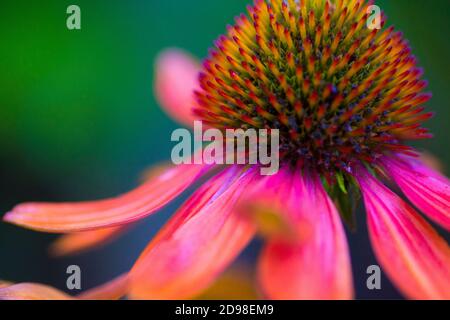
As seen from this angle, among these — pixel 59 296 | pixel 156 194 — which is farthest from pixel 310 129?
pixel 59 296

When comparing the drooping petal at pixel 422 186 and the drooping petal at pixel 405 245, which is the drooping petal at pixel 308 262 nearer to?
the drooping petal at pixel 405 245

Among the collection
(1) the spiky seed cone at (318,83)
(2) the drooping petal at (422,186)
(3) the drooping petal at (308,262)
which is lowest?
(3) the drooping petal at (308,262)

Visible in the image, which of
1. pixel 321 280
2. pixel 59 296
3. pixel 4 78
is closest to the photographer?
pixel 321 280

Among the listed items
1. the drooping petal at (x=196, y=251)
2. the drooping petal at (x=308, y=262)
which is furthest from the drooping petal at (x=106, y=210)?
the drooping petal at (x=308, y=262)

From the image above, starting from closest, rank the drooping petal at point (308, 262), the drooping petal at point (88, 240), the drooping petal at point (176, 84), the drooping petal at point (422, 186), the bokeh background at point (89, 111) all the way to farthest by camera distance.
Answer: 1. the drooping petal at point (308, 262)
2. the drooping petal at point (422, 186)
3. the drooping petal at point (88, 240)
4. the drooping petal at point (176, 84)
5. the bokeh background at point (89, 111)

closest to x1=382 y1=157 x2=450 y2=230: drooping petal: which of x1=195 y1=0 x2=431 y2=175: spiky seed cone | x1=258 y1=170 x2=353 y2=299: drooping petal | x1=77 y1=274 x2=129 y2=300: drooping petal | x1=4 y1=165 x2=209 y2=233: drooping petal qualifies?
x1=195 y1=0 x2=431 y2=175: spiky seed cone
